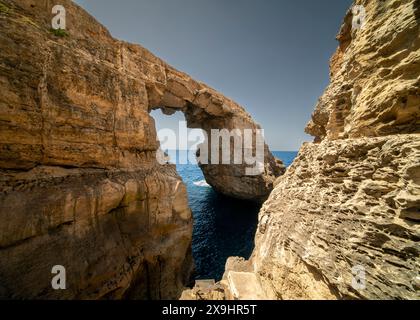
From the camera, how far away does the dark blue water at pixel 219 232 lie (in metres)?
14.2

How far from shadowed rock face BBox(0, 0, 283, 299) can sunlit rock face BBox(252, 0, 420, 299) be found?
6.96 metres

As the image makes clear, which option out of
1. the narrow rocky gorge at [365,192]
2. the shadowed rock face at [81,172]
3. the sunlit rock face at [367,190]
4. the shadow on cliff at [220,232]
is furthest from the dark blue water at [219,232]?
the sunlit rock face at [367,190]

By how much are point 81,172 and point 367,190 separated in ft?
35.0

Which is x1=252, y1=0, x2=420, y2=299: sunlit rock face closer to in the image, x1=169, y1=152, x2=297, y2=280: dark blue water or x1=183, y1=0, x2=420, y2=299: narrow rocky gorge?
x1=183, y1=0, x2=420, y2=299: narrow rocky gorge

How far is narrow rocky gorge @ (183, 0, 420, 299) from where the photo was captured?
135 inches

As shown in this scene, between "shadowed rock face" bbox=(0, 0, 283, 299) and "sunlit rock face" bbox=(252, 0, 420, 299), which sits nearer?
"sunlit rock face" bbox=(252, 0, 420, 299)

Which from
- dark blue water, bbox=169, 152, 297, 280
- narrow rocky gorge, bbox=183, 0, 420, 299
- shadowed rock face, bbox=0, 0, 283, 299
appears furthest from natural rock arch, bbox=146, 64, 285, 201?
narrow rocky gorge, bbox=183, 0, 420, 299

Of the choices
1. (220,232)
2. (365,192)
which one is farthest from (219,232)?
(365,192)

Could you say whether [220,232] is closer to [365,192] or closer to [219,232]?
[219,232]

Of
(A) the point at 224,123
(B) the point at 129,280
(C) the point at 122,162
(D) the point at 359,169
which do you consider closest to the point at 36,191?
(C) the point at 122,162

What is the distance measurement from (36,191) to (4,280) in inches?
110

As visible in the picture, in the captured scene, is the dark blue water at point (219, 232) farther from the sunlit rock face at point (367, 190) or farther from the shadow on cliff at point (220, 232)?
the sunlit rock face at point (367, 190)

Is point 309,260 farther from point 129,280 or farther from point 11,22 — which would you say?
point 11,22

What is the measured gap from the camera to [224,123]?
80.9 ft
